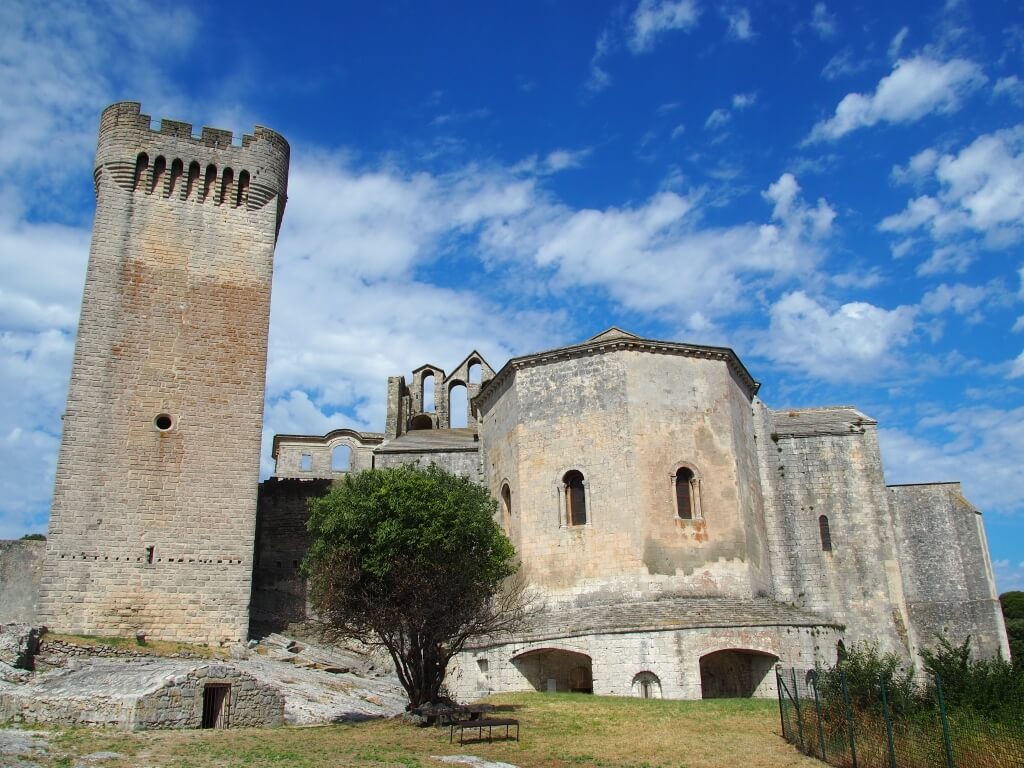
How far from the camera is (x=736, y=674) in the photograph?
2362 cm

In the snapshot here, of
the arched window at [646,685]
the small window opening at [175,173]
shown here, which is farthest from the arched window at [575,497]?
the small window opening at [175,173]

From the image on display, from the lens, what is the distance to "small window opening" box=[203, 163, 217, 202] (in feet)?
93.1

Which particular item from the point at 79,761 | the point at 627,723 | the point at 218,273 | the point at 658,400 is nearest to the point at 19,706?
the point at 79,761

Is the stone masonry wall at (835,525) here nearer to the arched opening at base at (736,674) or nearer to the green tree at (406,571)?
the arched opening at base at (736,674)

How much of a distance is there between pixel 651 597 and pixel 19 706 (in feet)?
50.4

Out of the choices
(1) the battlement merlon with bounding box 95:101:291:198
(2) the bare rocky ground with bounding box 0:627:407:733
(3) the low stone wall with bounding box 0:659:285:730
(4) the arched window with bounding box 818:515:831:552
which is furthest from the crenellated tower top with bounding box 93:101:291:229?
(4) the arched window with bounding box 818:515:831:552

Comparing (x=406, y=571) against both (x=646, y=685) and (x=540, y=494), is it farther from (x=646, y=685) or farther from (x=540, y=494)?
(x=540, y=494)

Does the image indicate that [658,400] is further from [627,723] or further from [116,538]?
[116,538]

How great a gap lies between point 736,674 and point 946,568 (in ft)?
34.3

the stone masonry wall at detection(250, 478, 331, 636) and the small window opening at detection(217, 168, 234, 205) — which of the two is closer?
the stone masonry wall at detection(250, 478, 331, 636)

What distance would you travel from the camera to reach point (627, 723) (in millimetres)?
17266

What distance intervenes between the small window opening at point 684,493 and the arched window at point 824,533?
5640 mm

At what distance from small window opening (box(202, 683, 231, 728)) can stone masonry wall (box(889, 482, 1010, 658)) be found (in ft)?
71.6

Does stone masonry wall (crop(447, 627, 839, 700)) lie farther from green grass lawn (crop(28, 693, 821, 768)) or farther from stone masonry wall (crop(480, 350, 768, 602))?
green grass lawn (crop(28, 693, 821, 768))
